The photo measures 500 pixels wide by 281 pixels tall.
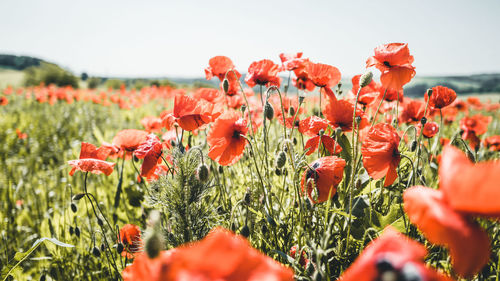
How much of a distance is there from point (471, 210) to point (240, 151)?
918 millimetres

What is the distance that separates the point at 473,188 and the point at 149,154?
1.13 metres

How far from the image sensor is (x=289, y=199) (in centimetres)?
151

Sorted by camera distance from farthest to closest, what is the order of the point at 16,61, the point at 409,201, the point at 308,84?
the point at 16,61, the point at 308,84, the point at 409,201

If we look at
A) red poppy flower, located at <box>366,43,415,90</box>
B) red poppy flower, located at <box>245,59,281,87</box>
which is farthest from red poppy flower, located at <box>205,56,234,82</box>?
red poppy flower, located at <box>366,43,415,90</box>

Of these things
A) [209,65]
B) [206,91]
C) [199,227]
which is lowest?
[199,227]

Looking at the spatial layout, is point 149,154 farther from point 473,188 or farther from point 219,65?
point 473,188

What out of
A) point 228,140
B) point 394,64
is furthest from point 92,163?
point 394,64

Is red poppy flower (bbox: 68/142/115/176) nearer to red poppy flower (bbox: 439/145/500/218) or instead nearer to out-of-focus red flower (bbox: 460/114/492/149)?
red poppy flower (bbox: 439/145/500/218)

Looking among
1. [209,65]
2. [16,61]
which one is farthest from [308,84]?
[16,61]

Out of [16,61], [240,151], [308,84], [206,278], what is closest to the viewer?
[206,278]

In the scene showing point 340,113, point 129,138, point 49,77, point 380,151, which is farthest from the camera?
point 49,77

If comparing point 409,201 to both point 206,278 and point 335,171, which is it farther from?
point 335,171

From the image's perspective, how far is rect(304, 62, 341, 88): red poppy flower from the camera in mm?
1493

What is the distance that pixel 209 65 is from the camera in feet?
6.09
